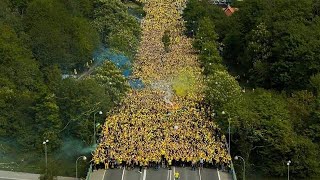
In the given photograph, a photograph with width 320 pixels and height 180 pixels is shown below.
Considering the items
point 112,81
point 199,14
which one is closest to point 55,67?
point 112,81

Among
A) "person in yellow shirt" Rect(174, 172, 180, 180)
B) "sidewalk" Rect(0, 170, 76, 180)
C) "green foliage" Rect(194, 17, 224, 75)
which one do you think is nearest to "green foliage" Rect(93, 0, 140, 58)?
"green foliage" Rect(194, 17, 224, 75)

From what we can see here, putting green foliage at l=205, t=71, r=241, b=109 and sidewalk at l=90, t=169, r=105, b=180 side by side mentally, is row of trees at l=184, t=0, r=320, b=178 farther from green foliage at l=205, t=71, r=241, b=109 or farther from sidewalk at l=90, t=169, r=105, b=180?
sidewalk at l=90, t=169, r=105, b=180

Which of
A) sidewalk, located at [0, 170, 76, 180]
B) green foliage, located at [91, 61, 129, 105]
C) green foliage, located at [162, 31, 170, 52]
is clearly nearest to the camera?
sidewalk, located at [0, 170, 76, 180]

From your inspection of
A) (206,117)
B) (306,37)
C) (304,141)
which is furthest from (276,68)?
(304,141)

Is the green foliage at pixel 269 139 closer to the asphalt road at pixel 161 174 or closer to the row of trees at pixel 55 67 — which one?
the asphalt road at pixel 161 174

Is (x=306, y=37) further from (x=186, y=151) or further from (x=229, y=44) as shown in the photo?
(x=186, y=151)

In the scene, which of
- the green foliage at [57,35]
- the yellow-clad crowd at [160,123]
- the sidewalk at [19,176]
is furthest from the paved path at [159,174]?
the green foliage at [57,35]
